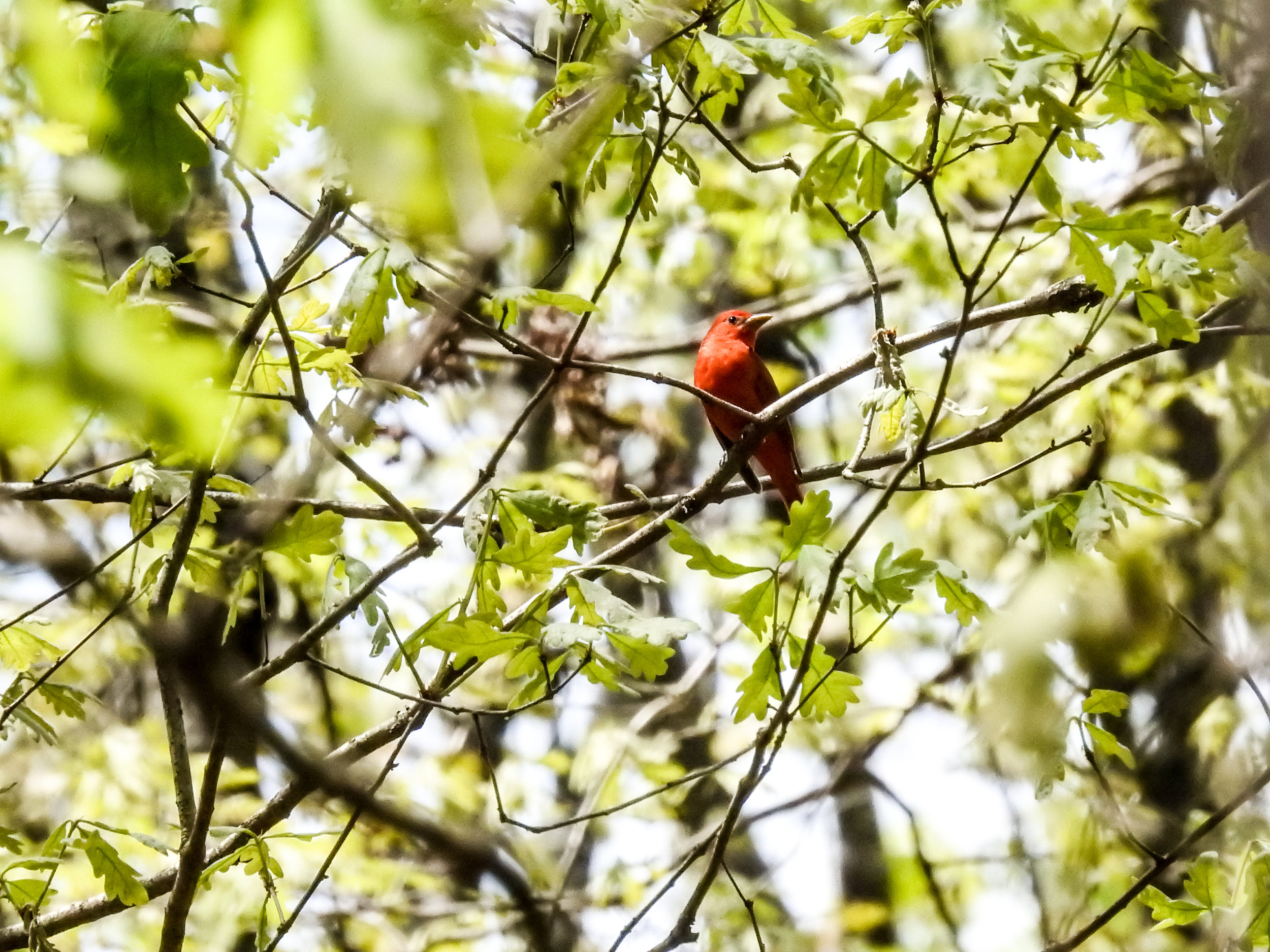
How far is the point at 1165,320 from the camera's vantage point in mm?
2395

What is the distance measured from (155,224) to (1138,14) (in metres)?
6.09

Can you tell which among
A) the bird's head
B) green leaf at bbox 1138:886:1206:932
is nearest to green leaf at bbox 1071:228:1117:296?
green leaf at bbox 1138:886:1206:932

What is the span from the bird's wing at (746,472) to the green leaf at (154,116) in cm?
212

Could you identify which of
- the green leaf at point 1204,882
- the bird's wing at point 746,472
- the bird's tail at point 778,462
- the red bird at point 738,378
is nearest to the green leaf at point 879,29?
the bird's wing at point 746,472

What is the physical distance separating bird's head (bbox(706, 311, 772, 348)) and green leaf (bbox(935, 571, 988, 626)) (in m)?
3.67

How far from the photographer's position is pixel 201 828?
2.41 meters

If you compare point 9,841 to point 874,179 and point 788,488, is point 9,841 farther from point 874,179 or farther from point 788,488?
point 788,488

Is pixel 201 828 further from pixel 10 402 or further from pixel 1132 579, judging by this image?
pixel 1132 579

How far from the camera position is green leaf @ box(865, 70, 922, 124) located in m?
2.22

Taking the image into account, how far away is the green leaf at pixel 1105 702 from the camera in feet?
8.65

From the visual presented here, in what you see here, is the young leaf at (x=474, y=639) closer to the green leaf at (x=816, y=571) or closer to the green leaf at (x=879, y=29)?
the green leaf at (x=816, y=571)

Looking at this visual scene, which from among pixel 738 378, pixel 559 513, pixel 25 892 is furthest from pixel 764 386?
pixel 25 892

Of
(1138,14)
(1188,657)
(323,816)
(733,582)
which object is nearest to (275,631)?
(323,816)

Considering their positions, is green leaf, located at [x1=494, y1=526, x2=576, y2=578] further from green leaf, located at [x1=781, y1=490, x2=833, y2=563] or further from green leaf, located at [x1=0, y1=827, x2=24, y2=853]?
green leaf, located at [x1=0, y1=827, x2=24, y2=853]
